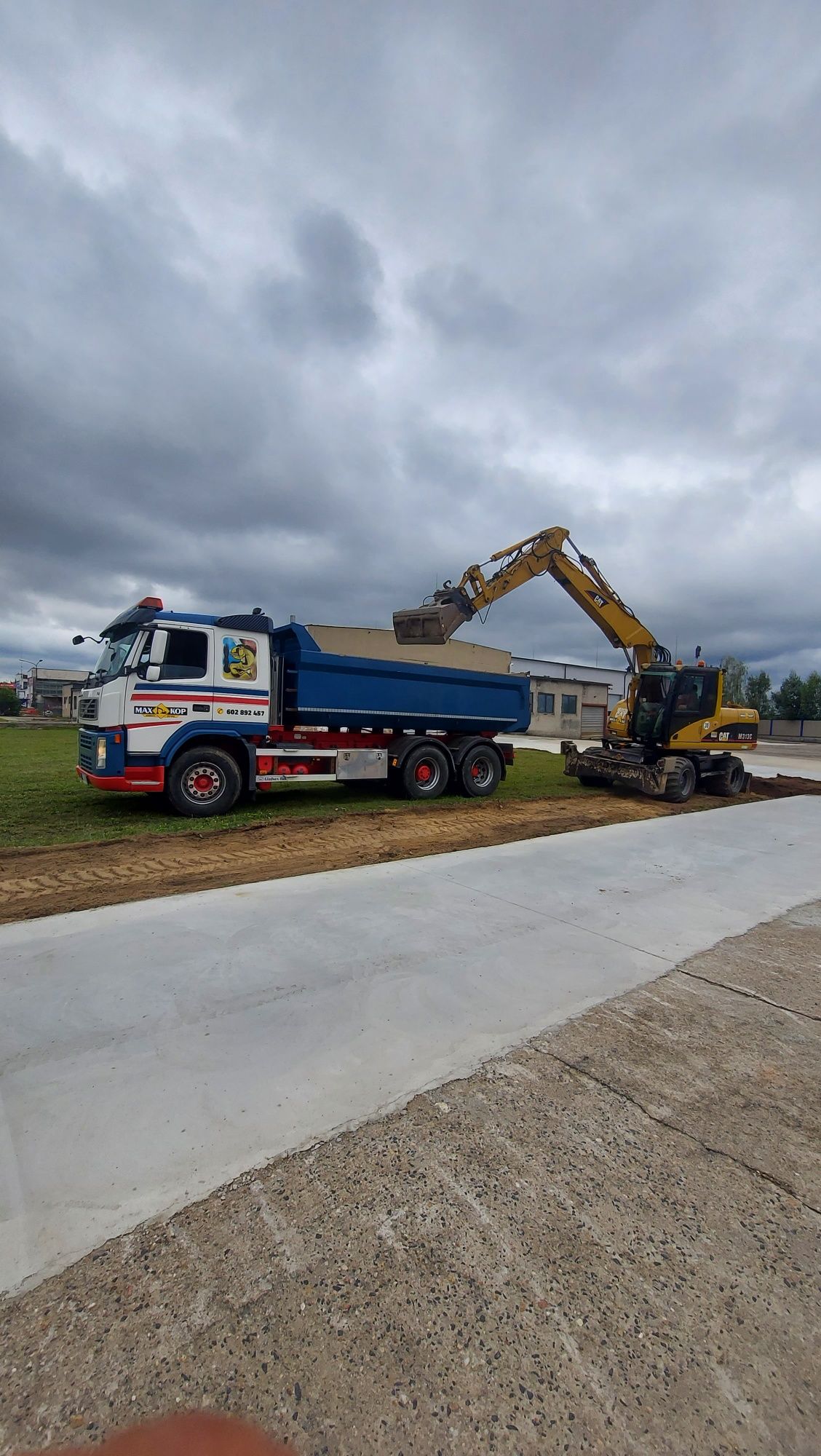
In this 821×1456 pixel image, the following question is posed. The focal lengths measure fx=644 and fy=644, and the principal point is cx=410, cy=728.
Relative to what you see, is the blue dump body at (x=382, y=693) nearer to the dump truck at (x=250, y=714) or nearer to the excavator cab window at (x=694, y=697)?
the dump truck at (x=250, y=714)

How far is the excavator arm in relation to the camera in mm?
10562

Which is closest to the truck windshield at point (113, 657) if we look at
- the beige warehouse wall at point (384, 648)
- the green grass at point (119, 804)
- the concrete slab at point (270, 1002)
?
the green grass at point (119, 804)

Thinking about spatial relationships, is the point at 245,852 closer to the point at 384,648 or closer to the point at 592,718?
the point at 384,648

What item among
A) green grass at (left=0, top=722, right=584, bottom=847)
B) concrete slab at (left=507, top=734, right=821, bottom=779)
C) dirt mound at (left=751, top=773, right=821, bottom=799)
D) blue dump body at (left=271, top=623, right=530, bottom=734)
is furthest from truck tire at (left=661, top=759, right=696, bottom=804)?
concrete slab at (left=507, top=734, right=821, bottom=779)

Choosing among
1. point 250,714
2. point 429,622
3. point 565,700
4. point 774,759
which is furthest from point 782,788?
point 565,700

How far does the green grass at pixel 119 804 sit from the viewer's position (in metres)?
7.27

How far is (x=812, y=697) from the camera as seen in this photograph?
219 feet

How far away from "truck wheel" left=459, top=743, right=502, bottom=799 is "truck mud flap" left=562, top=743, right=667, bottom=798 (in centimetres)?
199

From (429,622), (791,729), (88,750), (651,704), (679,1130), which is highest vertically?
(429,622)

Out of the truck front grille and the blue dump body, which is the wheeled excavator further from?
the truck front grille

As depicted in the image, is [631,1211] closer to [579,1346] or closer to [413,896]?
[579,1346]

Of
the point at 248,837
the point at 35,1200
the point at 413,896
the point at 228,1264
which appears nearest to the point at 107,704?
the point at 248,837

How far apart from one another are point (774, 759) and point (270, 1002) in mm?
26172

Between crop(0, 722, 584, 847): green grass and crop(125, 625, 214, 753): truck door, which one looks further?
crop(125, 625, 214, 753): truck door
